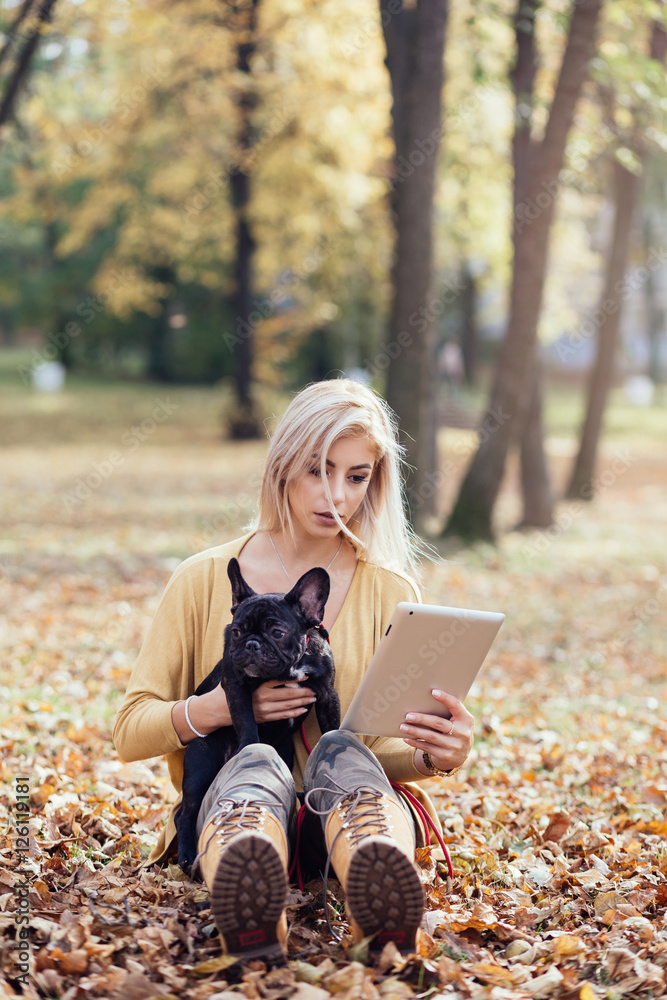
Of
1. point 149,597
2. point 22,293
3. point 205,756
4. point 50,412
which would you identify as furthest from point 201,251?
point 205,756

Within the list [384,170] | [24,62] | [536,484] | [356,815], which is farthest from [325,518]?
[384,170]

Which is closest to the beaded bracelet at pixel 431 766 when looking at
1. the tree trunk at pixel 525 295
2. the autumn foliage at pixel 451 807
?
A: the autumn foliage at pixel 451 807

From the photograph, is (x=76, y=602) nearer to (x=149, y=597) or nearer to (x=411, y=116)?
(x=149, y=597)

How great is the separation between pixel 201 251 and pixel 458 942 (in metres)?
22.5

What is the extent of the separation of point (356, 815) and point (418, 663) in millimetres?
492

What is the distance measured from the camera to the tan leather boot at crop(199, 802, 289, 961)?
250 cm

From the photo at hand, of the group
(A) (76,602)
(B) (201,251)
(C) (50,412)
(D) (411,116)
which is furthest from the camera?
(C) (50,412)

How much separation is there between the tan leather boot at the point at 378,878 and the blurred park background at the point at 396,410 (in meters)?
0.29

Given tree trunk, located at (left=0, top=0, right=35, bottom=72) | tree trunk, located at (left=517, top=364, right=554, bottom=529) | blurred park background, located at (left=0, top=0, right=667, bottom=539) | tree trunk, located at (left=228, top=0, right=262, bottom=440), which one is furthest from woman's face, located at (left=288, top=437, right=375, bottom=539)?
tree trunk, located at (left=228, top=0, right=262, bottom=440)

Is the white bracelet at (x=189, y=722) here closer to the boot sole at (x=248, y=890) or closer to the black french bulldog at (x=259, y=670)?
the black french bulldog at (x=259, y=670)

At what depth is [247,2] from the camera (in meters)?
15.9

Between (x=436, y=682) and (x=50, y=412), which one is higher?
(x=436, y=682)

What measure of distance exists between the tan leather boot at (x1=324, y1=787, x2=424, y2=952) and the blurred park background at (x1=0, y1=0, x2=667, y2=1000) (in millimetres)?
288

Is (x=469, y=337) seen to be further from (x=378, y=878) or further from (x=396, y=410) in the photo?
(x=378, y=878)
